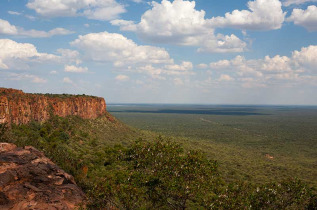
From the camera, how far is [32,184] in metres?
21.5

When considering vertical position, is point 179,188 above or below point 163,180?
below

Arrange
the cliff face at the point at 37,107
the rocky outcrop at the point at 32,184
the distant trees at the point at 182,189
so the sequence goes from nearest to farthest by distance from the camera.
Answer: the distant trees at the point at 182,189 → the rocky outcrop at the point at 32,184 → the cliff face at the point at 37,107

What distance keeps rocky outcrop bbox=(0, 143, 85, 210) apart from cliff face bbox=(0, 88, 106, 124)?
21.8m

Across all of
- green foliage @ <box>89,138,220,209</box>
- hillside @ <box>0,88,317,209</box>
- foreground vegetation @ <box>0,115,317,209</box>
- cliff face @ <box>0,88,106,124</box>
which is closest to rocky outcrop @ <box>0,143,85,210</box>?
foreground vegetation @ <box>0,115,317,209</box>

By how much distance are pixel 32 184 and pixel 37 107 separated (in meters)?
39.1

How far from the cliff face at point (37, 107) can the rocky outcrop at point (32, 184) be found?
71.4 feet

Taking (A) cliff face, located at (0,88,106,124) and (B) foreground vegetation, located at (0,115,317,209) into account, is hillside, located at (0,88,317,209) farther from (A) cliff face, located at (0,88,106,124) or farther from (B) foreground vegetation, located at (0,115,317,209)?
(A) cliff face, located at (0,88,106,124)

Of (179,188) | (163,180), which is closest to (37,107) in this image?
(163,180)

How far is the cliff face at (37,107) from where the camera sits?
45.4 metres

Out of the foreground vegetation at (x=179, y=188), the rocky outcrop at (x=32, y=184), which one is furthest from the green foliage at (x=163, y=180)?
the rocky outcrop at (x=32, y=184)

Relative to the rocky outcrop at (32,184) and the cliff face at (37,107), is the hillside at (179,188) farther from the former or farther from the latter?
the cliff face at (37,107)

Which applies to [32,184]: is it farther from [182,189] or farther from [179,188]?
[182,189]

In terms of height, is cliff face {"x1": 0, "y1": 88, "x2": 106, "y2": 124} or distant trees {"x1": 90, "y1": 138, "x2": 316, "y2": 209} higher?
cliff face {"x1": 0, "y1": 88, "x2": 106, "y2": 124}

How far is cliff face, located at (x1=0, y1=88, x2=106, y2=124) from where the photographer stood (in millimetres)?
45381
